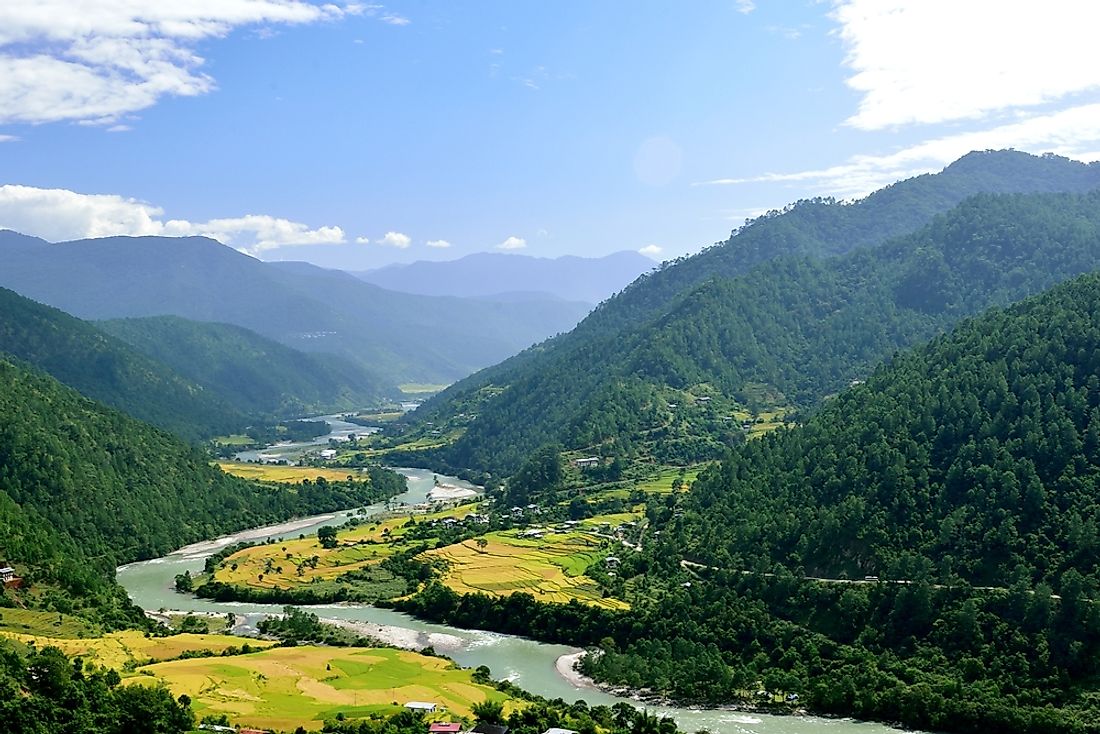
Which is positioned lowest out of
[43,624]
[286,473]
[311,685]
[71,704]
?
[311,685]

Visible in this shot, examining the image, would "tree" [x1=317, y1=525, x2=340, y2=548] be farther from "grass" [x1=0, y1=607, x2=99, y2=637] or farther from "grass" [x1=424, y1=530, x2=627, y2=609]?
"grass" [x1=0, y1=607, x2=99, y2=637]

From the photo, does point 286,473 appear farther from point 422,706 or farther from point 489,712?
point 489,712

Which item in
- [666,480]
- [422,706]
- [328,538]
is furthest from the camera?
[666,480]

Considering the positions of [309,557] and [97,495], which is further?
[97,495]

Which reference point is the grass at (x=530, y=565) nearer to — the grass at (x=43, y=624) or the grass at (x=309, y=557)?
the grass at (x=309, y=557)

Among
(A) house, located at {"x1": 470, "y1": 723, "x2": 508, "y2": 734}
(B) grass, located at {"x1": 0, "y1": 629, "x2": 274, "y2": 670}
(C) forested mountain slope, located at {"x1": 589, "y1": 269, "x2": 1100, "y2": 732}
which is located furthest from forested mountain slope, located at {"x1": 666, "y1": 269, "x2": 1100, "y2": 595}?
(B) grass, located at {"x1": 0, "y1": 629, "x2": 274, "y2": 670}

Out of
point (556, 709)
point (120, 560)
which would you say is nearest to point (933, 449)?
point (556, 709)

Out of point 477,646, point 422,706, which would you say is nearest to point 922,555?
point 477,646

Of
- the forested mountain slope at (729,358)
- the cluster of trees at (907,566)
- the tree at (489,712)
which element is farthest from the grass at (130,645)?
the forested mountain slope at (729,358)
